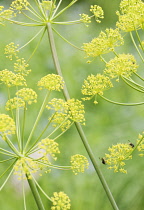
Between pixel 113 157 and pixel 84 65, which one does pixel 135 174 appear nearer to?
pixel 84 65

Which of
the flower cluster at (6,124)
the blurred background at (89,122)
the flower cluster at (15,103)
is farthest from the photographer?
the blurred background at (89,122)

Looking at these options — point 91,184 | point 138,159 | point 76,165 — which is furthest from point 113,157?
point 138,159

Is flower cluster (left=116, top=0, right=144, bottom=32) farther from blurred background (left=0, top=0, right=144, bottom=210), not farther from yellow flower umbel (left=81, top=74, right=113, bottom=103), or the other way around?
blurred background (left=0, top=0, right=144, bottom=210)

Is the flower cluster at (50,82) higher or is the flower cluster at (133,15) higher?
the flower cluster at (133,15)

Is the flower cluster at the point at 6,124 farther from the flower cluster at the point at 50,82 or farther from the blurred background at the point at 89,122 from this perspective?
the blurred background at the point at 89,122

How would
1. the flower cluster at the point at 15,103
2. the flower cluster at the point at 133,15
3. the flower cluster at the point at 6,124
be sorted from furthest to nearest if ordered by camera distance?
the flower cluster at the point at 133,15
the flower cluster at the point at 15,103
the flower cluster at the point at 6,124

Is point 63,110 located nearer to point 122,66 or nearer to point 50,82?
point 50,82

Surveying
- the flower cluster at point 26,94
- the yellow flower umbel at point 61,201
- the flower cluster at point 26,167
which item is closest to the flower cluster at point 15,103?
the flower cluster at point 26,94

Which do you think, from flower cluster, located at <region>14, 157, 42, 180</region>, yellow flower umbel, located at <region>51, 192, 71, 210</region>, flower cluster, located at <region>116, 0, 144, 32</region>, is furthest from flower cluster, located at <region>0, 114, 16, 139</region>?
flower cluster, located at <region>116, 0, 144, 32</region>

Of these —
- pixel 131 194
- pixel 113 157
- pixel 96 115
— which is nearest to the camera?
pixel 113 157
